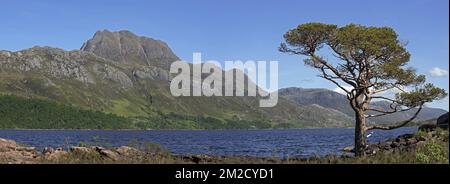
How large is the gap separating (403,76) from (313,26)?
8.37m

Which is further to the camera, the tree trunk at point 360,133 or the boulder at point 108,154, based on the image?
the tree trunk at point 360,133

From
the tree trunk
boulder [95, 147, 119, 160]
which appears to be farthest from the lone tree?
boulder [95, 147, 119, 160]

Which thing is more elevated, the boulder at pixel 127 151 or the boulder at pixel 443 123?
the boulder at pixel 443 123

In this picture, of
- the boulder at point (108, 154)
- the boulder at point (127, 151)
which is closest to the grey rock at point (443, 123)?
the boulder at point (127, 151)

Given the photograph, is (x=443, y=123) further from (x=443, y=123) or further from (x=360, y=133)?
(x=360, y=133)

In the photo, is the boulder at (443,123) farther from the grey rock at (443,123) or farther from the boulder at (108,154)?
the boulder at (108,154)

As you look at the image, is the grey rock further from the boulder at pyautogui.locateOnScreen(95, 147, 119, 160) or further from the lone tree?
the boulder at pyautogui.locateOnScreen(95, 147, 119, 160)

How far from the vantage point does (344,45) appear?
38.4m

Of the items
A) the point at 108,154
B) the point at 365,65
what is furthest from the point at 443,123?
the point at 108,154

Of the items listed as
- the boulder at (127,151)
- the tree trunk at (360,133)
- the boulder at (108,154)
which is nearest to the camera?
the boulder at (108,154)

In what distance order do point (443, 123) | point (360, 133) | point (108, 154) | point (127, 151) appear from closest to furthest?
1. point (108, 154)
2. point (127, 151)
3. point (360, 133)
4. point (443, 123)
